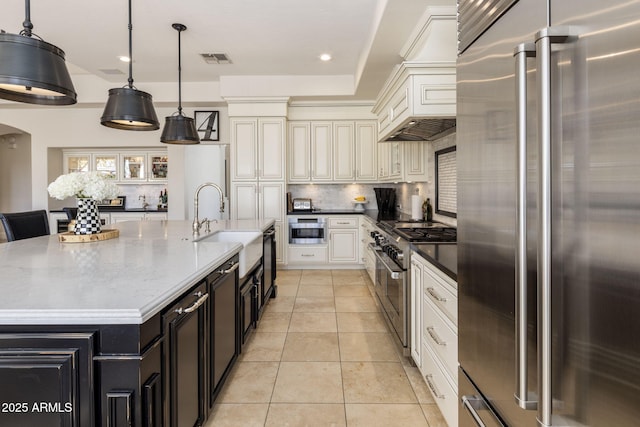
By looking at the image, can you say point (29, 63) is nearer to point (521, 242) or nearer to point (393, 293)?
point (521, 242)

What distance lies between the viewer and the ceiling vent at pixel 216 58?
459cm

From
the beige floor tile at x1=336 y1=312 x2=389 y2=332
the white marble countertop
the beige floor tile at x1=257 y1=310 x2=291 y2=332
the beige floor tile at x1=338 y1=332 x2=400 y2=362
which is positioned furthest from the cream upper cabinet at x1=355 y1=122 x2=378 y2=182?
the white marble countertop

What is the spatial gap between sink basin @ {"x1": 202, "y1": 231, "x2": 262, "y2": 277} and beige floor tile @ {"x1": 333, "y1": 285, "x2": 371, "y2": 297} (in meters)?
1.54

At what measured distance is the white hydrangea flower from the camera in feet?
7.98

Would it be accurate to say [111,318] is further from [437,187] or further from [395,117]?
[437,187]

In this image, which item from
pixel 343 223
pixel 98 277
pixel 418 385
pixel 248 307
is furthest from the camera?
pixel 343 223

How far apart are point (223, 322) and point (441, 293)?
48.4 inches

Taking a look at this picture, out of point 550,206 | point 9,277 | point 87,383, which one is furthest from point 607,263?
point 9,277

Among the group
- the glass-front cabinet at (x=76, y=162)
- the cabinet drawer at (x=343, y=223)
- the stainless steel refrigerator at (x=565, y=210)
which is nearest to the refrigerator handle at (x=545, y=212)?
the stainless steel refrigerator at (x=565, y=210)

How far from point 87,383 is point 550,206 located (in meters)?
1.36

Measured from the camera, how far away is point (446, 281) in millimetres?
1812

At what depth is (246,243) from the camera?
108 inches

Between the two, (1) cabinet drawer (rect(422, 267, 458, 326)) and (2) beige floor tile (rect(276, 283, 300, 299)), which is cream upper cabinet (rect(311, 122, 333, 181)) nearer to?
(2) beige floor tile (rect(276, 283, 300, 299))

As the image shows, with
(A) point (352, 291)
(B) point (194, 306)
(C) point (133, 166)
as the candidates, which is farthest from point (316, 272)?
(B) point (194, 306)
